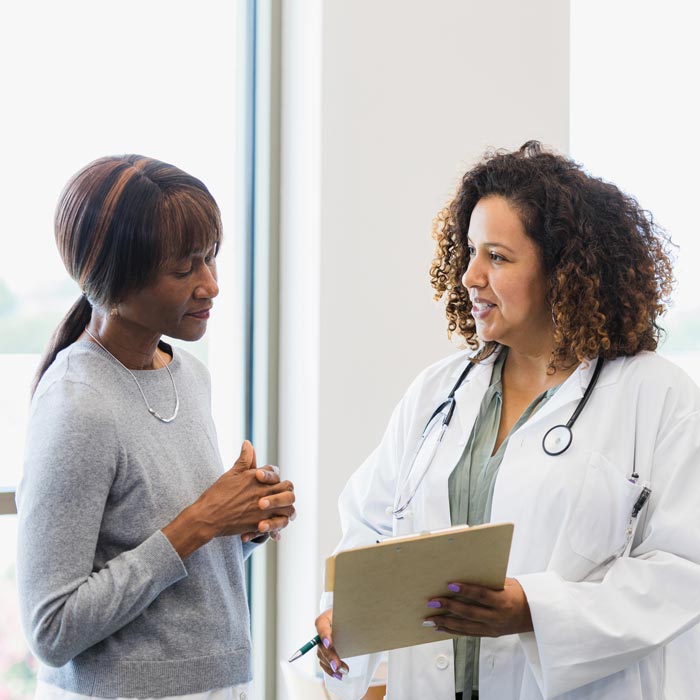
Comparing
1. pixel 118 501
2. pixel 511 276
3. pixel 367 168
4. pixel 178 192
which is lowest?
pixel 118 501

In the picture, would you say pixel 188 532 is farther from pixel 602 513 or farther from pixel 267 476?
pixel 602 513

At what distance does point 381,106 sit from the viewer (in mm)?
2246

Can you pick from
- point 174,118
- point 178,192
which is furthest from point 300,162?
point 178,192

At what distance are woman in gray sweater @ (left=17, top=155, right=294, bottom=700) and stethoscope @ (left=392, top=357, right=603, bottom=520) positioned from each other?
256mm

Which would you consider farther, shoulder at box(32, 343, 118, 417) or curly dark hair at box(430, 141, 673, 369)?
curly dark hair at box(430, 141, 673, 369)

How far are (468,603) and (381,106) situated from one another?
1446mm

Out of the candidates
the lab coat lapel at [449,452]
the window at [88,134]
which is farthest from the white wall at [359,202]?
the lab coat lapel at [449,452]

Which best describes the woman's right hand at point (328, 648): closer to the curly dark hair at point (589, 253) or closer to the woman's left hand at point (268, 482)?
the woman's left hand at point (268, 482)

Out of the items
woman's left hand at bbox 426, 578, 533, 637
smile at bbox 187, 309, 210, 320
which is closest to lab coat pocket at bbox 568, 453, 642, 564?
woman's left hand at bbox 426, 578, 533, 637

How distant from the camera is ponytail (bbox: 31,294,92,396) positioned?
1.37 m

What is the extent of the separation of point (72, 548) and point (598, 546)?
0.83 meters

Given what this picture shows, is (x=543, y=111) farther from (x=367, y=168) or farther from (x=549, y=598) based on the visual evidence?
(x=549, y=598)

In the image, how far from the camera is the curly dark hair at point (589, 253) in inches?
58.3

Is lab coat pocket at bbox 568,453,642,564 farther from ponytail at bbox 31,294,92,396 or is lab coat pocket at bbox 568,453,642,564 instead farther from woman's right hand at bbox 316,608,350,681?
ponytail at bbox 31,294,92,396
